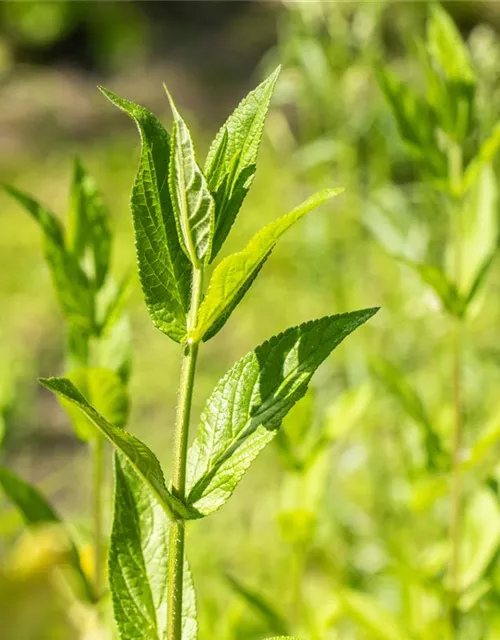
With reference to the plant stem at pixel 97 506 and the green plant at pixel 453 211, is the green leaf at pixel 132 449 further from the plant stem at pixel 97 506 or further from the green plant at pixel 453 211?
the green plant at pixel 453 211

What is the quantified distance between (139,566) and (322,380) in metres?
1.10

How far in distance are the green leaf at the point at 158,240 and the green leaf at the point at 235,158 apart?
0.07 ft

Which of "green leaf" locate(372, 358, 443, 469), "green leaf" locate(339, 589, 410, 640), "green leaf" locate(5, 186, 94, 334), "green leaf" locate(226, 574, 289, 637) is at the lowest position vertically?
"green leaf" locate(339, 589, 410, 640)

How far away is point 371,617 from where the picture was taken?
787 millimetres

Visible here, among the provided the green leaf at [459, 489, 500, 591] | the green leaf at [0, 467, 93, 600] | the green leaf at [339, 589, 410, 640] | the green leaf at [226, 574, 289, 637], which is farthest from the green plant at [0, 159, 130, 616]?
the green leaf at [459, 489, 500, 591]

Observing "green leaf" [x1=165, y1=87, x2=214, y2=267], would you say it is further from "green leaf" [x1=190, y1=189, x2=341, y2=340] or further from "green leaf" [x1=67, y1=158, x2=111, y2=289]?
"green leaf" [x1=67, y1=158, x2=111, y2=289]

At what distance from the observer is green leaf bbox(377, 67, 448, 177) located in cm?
75

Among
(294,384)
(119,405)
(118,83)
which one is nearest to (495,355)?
(119,405)

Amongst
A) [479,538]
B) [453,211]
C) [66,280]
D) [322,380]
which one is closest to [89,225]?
[66,280]

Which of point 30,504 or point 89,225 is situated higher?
point 89,225

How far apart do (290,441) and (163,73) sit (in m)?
4.23

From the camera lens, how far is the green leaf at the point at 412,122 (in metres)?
0.75

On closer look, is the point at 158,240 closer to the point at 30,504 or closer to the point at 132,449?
the point at 132,449

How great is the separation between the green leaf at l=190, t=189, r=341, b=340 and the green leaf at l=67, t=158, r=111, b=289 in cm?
27
